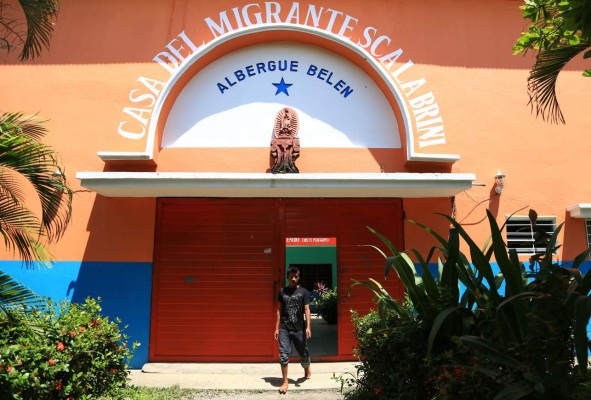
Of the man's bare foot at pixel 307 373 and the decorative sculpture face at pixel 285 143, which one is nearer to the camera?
the man's bare foot at pixel 307 373

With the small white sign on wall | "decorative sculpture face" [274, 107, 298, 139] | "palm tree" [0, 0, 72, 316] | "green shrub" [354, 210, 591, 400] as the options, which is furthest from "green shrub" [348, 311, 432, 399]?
the small white sign on wall

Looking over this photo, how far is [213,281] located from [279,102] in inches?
131

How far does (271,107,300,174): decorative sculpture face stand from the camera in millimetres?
7441

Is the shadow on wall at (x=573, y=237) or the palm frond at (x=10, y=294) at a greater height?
the shadow on wall at (x=573, y=237)

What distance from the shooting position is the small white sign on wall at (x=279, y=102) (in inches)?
307

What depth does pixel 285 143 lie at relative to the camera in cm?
757

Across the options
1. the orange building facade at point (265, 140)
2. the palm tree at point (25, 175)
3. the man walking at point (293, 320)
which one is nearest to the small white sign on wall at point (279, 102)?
the orange building facade at point (265, 140)

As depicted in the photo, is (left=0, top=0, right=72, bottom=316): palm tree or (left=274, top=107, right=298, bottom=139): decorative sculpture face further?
(left=274, top=107, right=298, bottom=139): decorative sculpture face

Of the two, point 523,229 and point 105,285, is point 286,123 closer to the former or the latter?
point 105,285

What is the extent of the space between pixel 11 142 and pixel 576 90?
29.2ft

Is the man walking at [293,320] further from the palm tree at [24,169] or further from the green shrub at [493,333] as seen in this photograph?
the palm tree at [24,169]

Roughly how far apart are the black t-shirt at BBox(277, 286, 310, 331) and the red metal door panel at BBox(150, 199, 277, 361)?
1256 millimetres

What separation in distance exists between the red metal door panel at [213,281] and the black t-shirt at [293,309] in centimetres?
126

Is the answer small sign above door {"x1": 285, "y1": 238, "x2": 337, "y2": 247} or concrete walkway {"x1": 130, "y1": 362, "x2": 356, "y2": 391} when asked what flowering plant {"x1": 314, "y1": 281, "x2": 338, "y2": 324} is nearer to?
small sign above door {"x1": 285, "y1": 238, "x2": 337, "y2": 247}
